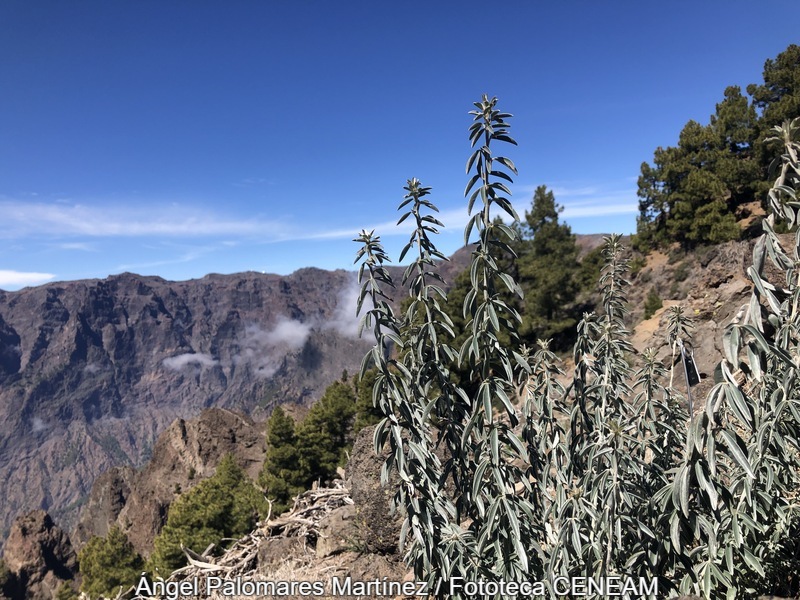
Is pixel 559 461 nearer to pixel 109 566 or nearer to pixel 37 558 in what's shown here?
pixel 109 566

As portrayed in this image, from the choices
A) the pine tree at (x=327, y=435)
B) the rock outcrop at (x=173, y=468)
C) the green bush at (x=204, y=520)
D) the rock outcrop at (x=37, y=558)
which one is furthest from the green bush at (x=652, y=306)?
the rock outcrop at (x=37, y=558)

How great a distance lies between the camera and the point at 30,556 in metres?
42.4

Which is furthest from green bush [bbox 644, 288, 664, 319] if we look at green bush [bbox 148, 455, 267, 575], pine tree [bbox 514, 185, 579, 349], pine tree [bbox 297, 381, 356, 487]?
green bush [bbox 148, 455, 267, 575]

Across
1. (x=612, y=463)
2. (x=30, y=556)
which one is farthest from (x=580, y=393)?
(x=30, y=556)

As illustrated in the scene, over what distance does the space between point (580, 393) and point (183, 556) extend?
735 inches

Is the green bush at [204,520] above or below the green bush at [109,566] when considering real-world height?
above

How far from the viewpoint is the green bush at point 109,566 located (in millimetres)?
21688

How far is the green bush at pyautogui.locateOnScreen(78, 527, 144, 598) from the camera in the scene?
21.7 m

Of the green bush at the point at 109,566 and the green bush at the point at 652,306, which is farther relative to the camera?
the green bush at the point at 652,306

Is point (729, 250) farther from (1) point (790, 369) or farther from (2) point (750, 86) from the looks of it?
(1) point (790, 369)

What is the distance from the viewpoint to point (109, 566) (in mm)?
22344

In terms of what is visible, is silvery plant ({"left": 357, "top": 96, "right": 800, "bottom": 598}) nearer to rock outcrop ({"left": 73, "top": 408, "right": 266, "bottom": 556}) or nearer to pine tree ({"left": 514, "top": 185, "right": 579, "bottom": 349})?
pine tree ({"left": 514, "top": 185, "right": 579, "bottom": 349})

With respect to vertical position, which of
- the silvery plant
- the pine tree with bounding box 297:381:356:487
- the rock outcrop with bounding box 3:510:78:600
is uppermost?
the silvery plant

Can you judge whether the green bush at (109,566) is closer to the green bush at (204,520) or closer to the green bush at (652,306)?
the green bush at (204,520)
